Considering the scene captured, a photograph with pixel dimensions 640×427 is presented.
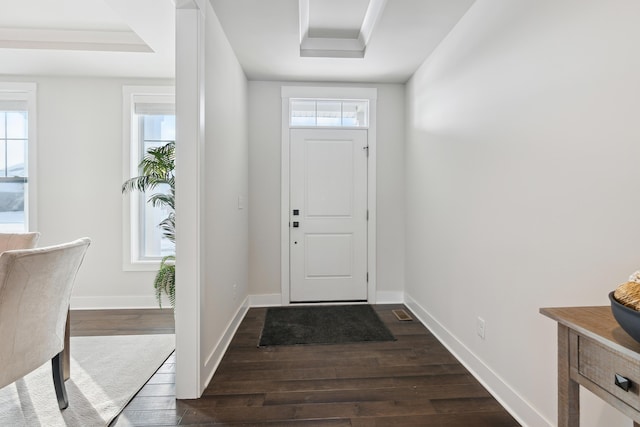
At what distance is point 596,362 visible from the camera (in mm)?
896

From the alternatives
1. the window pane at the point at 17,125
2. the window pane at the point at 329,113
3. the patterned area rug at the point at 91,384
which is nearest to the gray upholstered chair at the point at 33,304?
the patterned area rug at the point at 91,384

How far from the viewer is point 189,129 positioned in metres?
1.87

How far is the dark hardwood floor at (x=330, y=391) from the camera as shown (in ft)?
5.66

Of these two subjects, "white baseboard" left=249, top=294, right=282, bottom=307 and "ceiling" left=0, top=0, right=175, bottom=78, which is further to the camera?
"white baseboard" left=249, top=294, right=282, bottom=307

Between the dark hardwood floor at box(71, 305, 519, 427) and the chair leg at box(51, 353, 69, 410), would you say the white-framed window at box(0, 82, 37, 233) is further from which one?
the dark hardwood floor at box(71, 305, 519, 427)

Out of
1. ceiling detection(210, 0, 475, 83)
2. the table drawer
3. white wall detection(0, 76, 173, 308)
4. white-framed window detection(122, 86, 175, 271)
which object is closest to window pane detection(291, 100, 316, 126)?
ceiling detection(210, 0, 475, 83)

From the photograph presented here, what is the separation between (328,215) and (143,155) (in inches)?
81.6

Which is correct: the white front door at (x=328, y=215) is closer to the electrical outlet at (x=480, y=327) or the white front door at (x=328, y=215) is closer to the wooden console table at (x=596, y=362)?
the electrical outlet at (x=480, y=327)

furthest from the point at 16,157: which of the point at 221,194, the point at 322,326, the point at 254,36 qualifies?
the point at 322,326

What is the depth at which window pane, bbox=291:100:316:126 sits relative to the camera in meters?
3.61

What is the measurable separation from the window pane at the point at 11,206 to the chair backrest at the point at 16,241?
179cm

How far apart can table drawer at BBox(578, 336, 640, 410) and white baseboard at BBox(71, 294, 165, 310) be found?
3.48 metres

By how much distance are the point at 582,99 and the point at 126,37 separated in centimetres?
333

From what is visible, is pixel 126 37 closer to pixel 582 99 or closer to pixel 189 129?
pixel 189 129
